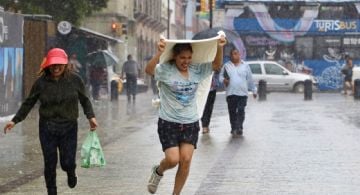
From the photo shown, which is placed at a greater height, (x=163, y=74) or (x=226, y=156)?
(x=163, y=74)

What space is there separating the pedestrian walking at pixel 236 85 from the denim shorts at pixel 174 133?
7428mm

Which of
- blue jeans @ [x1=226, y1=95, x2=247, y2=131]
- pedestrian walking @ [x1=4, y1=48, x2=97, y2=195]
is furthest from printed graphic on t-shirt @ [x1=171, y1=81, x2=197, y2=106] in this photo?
blue jeans @ [x1=226, y1=95, x2=247, y2=131]

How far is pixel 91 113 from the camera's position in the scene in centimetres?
845

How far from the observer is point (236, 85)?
15.6 m

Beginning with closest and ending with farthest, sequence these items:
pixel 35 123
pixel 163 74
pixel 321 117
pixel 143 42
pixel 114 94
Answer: pixel 163 74, pixel 35 123, pixel 321 117, pixel 114 94, pixel 143 42

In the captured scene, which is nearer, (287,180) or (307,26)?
(287,180)

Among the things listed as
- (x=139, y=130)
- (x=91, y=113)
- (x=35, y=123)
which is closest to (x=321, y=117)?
(x=139, y=130)

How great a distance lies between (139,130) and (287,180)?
788 cm

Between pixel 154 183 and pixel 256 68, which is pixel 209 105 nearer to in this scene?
pixel 154 183

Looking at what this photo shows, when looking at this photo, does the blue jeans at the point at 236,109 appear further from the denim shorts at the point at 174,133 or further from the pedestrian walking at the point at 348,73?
the pedestrian walking at the point at 348,73

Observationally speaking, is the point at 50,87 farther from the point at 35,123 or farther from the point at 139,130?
the point at 35,123

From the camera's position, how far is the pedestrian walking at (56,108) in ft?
26.6

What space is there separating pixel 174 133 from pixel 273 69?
30255mm

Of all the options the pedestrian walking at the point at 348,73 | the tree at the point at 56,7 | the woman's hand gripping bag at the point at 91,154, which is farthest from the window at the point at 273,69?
the woman's hand gripping bag at the point at 91,154
